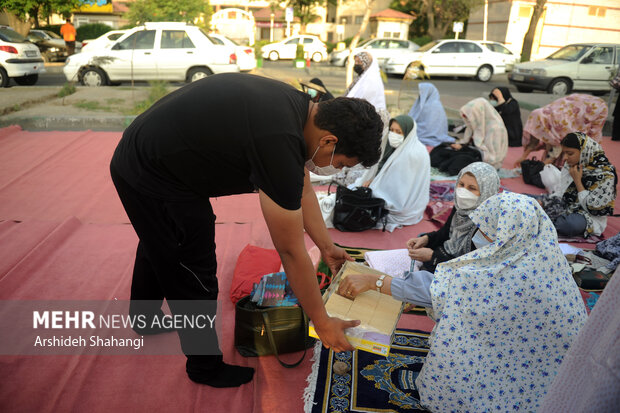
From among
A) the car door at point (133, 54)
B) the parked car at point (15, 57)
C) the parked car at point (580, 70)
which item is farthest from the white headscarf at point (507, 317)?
the parked car at point (580, 70)

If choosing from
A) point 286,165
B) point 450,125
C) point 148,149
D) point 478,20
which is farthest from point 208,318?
point 478,20

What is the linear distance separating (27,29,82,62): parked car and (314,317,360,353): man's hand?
2010 centimetres

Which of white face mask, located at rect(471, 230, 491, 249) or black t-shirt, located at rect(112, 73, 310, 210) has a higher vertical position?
black t-shirt, located at rect(112, 73, 310, 210)

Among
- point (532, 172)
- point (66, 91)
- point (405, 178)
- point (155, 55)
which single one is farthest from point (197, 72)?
point (532, 172)

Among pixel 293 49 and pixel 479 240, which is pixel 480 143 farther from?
pixel 293 49

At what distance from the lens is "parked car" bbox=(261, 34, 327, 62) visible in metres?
21.1

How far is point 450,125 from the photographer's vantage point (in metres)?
8.63

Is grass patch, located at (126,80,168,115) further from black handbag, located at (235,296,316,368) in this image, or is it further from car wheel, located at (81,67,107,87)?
black handbag, located at (235,296,316,368)

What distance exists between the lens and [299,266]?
1.61 meters

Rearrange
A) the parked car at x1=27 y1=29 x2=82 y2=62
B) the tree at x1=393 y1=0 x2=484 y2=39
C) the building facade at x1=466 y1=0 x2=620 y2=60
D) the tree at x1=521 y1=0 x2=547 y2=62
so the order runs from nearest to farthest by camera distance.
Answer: the tree at x1=521 y1=0 x2=547 y2=62 < the parked car at x1=27 y1=29 x2=82 y2=62 < the building facade at x1=466 y1=0 x2=620 y2=60 < the tree at x1=393 y1=0 x2=484 y2=39

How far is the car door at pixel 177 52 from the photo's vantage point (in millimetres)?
10352

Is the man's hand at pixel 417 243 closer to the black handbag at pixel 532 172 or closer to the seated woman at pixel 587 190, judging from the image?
the seated woman at pixel 587 190

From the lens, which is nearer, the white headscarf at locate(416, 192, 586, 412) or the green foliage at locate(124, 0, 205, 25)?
the white headscarf at locate(416, 192, 586, 412)

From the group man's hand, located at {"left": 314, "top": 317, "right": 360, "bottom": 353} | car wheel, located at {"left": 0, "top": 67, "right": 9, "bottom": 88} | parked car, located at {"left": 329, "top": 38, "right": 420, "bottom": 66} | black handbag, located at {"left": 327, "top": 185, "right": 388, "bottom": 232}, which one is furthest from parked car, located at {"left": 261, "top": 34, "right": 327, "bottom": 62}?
man's hand, located at {"left": 314, "top": 317, "right": 360, "bottom": 353}
